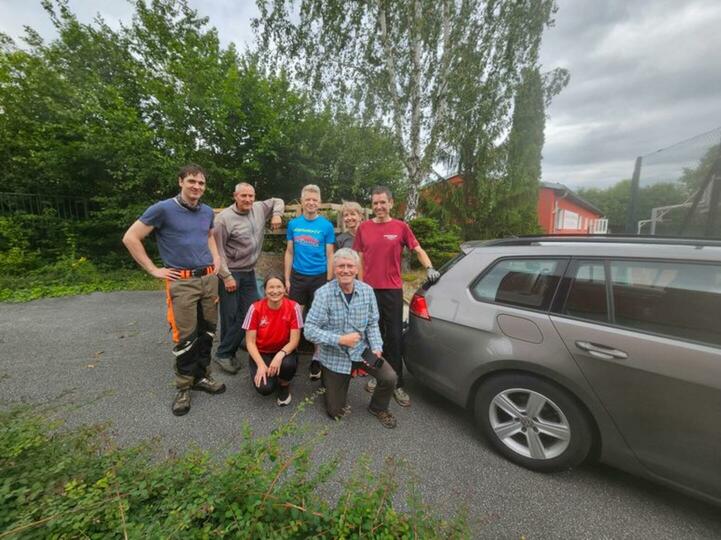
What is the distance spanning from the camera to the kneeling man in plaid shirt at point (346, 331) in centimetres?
231

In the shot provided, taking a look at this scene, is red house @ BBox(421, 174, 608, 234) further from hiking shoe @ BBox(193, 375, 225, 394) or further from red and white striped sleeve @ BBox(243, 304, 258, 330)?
hiking shoe @ BBox(193, 375, 225, 394)

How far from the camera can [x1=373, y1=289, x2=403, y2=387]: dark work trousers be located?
2.65 metres

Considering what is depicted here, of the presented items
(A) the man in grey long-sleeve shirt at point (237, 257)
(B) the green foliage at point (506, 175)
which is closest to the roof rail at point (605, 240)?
(A) the man in grey long-sleeve shirt at point (237, 257)

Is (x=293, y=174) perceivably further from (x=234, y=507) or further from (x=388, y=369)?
(x=234, y=507)

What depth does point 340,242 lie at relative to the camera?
10.6 feet

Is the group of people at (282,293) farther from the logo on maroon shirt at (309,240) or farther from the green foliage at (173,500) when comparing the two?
the green foliage at (173,500)

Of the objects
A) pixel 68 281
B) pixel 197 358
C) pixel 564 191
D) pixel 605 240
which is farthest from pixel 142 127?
pixel 564 191

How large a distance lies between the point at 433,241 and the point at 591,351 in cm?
719

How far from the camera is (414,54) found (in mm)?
8195

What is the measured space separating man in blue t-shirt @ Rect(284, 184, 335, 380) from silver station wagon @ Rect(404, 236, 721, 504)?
4.18 ft

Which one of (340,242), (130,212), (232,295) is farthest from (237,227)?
(130,212)

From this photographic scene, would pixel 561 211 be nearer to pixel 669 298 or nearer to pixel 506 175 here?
pixel 506 175

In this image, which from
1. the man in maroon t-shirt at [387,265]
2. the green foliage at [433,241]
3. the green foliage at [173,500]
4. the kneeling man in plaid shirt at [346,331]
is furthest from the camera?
the green foliage at [433,241]

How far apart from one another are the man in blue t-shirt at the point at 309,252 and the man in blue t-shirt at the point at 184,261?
0.77 metres
